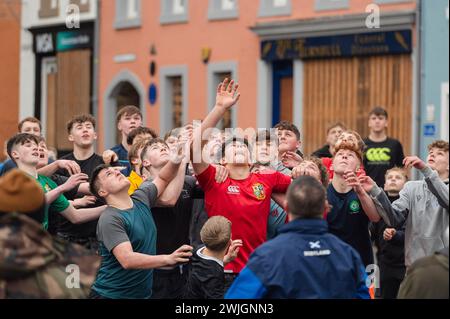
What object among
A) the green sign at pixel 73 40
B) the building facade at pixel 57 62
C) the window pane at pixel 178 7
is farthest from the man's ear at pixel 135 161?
the green sign at pixel 73 40

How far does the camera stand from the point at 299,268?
741cm

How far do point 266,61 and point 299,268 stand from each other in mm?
22488

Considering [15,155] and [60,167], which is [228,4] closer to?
[60,167]

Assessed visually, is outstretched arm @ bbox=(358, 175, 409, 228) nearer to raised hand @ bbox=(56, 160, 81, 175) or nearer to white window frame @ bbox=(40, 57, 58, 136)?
raised hand @ bbox=(56, 160, 81, 175)

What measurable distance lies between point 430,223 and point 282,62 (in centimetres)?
1880

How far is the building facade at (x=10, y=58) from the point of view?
3784 centimetres

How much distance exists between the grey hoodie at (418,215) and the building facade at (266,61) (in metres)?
14.2

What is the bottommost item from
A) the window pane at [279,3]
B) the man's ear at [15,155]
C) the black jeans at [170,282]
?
the black jeans at [170,282]

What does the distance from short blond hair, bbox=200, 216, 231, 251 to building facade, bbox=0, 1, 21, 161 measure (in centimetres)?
2856

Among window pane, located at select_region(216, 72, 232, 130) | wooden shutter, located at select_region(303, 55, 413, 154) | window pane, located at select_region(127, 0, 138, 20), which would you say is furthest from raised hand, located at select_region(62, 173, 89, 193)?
window pane, located at select_region(127, 0, 138, 20)

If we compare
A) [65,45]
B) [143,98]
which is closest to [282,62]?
[143,98]

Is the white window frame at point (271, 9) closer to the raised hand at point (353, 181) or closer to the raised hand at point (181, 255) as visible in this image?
the raised hand at point (353, 181)

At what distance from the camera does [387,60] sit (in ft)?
87.9

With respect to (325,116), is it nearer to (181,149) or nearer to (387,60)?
(387,60)
